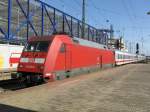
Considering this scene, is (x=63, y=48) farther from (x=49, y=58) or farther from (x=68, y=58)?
(x=49, y=58)

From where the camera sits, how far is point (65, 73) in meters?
20.1

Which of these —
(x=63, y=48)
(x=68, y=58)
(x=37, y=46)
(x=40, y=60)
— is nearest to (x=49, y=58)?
(x=40, y=60)

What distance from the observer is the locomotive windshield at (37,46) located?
1859 cm

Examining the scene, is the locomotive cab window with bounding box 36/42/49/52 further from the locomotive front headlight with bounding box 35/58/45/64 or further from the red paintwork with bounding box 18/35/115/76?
the locomotive front headlight with bounding box 35/58/45/64

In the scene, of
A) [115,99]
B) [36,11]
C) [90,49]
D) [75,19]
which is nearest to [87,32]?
[75,19]

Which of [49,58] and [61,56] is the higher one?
[61,56]

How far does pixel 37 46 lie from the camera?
18953mm

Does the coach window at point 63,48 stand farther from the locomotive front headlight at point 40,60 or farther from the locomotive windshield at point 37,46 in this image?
the locomotive front headlight at point 40,60

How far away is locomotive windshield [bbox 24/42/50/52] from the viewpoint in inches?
732

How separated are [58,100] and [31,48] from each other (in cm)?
813

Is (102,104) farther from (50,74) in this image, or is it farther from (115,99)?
(50,74)

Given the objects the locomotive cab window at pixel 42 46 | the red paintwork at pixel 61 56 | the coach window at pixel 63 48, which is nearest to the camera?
the red paintwork at pixel 61 56

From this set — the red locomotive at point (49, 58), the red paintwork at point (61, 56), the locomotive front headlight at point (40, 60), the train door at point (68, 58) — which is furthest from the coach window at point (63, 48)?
the locomotive front headlight at point (40, 60)

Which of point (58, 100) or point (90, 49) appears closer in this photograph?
point (58, 100)
